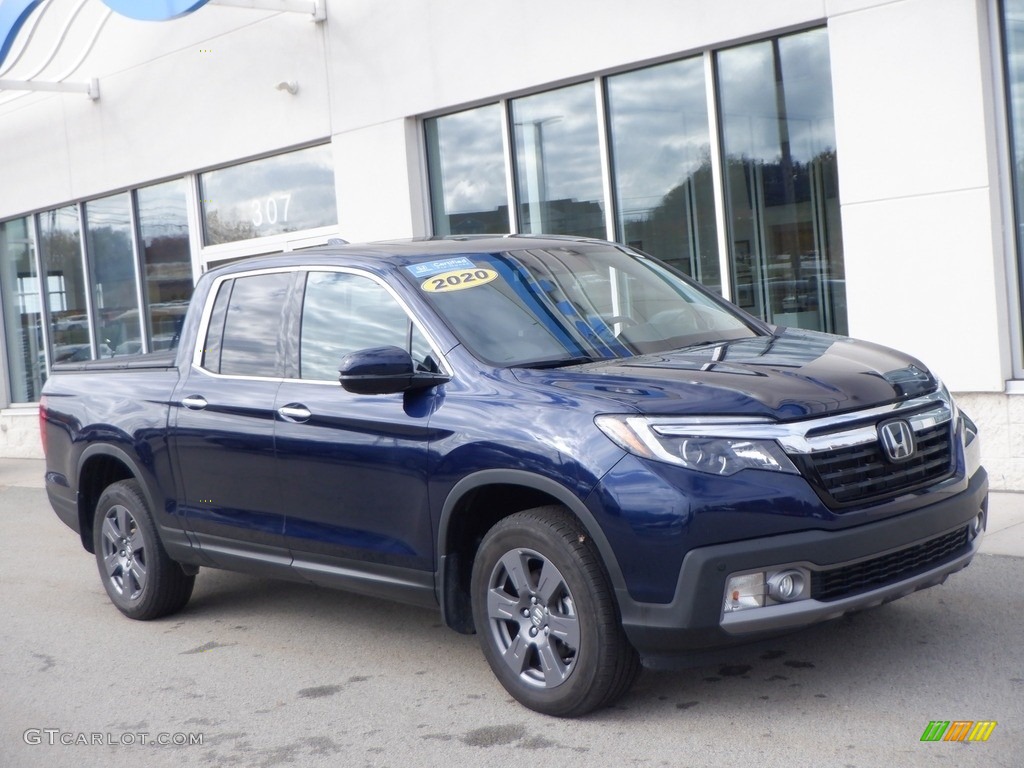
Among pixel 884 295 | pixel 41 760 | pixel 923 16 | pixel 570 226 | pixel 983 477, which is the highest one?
pixel 923 16

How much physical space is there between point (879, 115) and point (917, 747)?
18.5 ft

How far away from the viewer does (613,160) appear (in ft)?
34.8

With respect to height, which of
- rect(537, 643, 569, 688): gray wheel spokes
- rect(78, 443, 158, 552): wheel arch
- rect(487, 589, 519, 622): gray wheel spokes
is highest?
rect(78, 443, 158, 552): wheel arch

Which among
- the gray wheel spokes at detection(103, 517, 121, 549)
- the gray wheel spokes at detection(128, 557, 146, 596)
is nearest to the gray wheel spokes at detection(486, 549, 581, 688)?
the gray wheel spokes at detection(128, 557, 146, 596)

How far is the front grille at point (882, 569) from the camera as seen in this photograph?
406 cm

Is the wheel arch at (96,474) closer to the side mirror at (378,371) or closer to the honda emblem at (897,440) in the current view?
the side mirror at (378,371)

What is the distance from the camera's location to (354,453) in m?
5.03

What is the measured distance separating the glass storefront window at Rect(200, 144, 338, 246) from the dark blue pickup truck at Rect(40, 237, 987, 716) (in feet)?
23.1

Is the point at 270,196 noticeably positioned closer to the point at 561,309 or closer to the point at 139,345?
the point at 139,345

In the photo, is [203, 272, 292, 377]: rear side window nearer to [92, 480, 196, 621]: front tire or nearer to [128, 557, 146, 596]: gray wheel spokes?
[92, 480, 196, 621]: front tire

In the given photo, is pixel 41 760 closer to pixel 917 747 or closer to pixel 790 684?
pixel 790 684

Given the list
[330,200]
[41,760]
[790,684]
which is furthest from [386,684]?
[330,200]

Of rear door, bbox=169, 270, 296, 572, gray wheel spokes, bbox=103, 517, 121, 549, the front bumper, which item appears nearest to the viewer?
the front bumper

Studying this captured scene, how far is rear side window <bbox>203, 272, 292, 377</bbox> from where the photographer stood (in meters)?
5.73
